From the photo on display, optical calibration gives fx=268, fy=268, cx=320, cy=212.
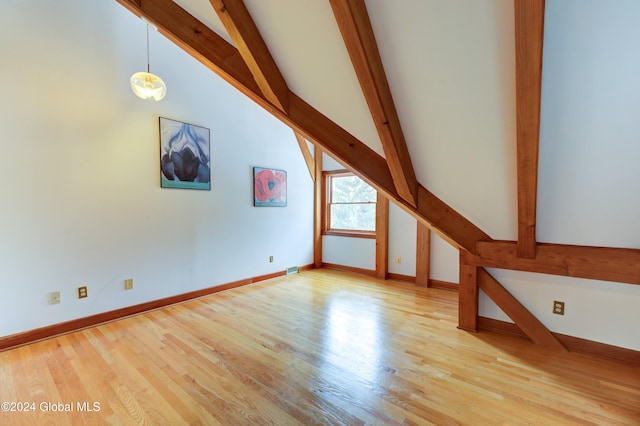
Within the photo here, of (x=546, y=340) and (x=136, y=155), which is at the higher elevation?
(x=136, y=155)

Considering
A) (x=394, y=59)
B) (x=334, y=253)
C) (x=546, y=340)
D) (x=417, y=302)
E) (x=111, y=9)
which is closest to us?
(x=394, y=59)

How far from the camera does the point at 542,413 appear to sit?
5.31 feet

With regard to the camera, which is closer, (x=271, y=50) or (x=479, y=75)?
(x=479, y=75)

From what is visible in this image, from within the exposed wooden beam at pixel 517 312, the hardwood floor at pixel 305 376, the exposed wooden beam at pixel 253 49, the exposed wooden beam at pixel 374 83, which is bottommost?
the hardwood floor at pixel 305 376

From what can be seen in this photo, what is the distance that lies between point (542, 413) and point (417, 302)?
1.84 meters

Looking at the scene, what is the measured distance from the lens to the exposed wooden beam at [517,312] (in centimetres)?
241

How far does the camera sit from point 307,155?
5.21 metres

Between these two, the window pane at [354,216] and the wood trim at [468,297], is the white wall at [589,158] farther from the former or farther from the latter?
the window pane at [354,216]

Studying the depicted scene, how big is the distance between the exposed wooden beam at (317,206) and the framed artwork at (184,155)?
2211 mm

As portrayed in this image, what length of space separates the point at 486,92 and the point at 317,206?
4.15 m

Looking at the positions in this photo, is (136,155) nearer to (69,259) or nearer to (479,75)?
(69,259)

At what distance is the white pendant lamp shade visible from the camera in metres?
2.52

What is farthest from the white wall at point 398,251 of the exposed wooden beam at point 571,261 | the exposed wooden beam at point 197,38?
the exposed wooden beam at point 197,38

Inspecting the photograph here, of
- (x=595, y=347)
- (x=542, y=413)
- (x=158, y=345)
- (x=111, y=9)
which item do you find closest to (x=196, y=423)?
(x=158, y=345)
